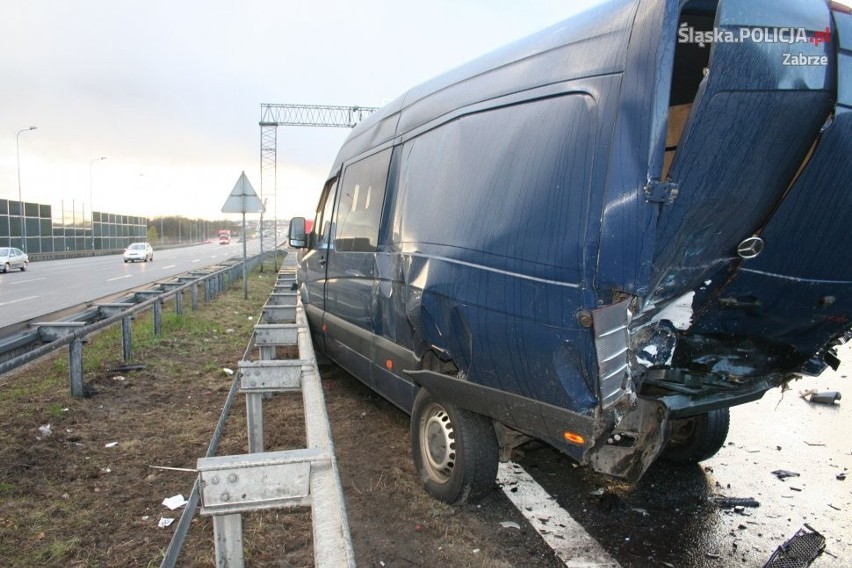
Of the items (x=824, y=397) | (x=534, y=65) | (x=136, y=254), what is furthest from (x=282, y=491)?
(x=136, y=254)

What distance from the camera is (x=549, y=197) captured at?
2699 mm

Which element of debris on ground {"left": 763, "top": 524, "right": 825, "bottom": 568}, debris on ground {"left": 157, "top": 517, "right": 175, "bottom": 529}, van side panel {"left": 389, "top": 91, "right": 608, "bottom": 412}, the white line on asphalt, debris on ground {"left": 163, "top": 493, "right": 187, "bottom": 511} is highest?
van side panel {"left": 389, "top": 91, "right": 608, "bottom": 412}

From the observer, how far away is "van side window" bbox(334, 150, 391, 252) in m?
4.75

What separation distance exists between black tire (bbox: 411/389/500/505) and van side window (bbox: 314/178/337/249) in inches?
114

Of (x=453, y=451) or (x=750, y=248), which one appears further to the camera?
(x=453, y=451)

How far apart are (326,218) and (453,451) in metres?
3.82

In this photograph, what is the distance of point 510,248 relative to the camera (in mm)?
2881

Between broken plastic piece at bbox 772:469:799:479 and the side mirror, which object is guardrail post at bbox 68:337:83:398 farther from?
broken plastic piece at bbox 772:469:799:479

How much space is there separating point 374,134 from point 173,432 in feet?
10.3

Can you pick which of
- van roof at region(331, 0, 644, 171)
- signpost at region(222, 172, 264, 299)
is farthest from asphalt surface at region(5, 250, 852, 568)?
signpost at region(222, 172, 264, 299)

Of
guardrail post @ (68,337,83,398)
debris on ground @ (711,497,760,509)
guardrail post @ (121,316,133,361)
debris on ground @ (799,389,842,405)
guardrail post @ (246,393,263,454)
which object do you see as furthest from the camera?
guardrail post @ (121,316,133,361)

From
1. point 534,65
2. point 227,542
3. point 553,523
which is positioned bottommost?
point 553,523

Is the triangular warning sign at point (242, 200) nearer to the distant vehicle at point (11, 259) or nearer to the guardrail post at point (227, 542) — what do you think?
the guardrail post at point (227, 542)

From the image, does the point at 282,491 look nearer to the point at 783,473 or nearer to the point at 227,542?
the point at 227,542
